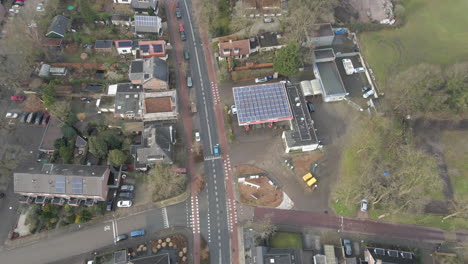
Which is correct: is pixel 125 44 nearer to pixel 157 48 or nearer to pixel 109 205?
pixel 157 48

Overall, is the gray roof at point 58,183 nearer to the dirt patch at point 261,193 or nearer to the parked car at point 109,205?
the parked car at point 109,205

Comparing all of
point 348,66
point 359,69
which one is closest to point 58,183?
point 348,66

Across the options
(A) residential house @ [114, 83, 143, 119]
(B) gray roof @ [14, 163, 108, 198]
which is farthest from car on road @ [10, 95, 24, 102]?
(A) residential house @ [114, 83, 143, 119]

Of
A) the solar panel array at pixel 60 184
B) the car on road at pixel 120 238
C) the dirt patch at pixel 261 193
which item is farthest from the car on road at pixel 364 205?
the solar panel array at pixel 60 184

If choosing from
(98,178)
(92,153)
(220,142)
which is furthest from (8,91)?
(220,142)

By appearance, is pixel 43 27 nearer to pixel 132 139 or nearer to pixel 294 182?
pixel 132 139
